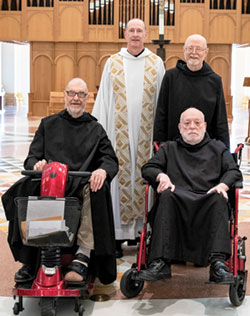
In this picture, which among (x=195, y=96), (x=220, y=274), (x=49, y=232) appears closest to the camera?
(x=49, y=232)

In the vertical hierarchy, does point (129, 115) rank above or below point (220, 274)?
above

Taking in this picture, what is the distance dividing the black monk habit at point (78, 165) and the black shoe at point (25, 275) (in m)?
0.05

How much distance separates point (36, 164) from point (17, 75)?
2536cm

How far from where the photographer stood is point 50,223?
327 cm

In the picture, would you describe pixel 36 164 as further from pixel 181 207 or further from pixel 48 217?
pixel 181 207

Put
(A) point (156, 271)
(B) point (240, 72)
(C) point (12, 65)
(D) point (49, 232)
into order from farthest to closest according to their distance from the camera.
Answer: (B) point (240, 72)
(C) point (12, 65)
(A) point (156, 271)
(D) point (49, 232)

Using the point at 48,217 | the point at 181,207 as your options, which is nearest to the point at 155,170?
the point at 181,207

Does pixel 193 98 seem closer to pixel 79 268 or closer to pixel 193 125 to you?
pixel 193 125

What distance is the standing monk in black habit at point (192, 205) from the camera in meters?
3.55

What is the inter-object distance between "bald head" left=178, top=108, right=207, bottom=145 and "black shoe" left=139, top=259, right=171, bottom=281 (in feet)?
2.89

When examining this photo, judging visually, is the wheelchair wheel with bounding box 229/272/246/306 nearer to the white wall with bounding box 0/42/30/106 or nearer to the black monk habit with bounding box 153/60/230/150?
the black monk habit with bounding box 153/60/230/150

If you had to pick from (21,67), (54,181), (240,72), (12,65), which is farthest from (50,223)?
(240,72)

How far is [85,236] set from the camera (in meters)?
3.59

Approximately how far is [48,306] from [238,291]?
1.17 meters
